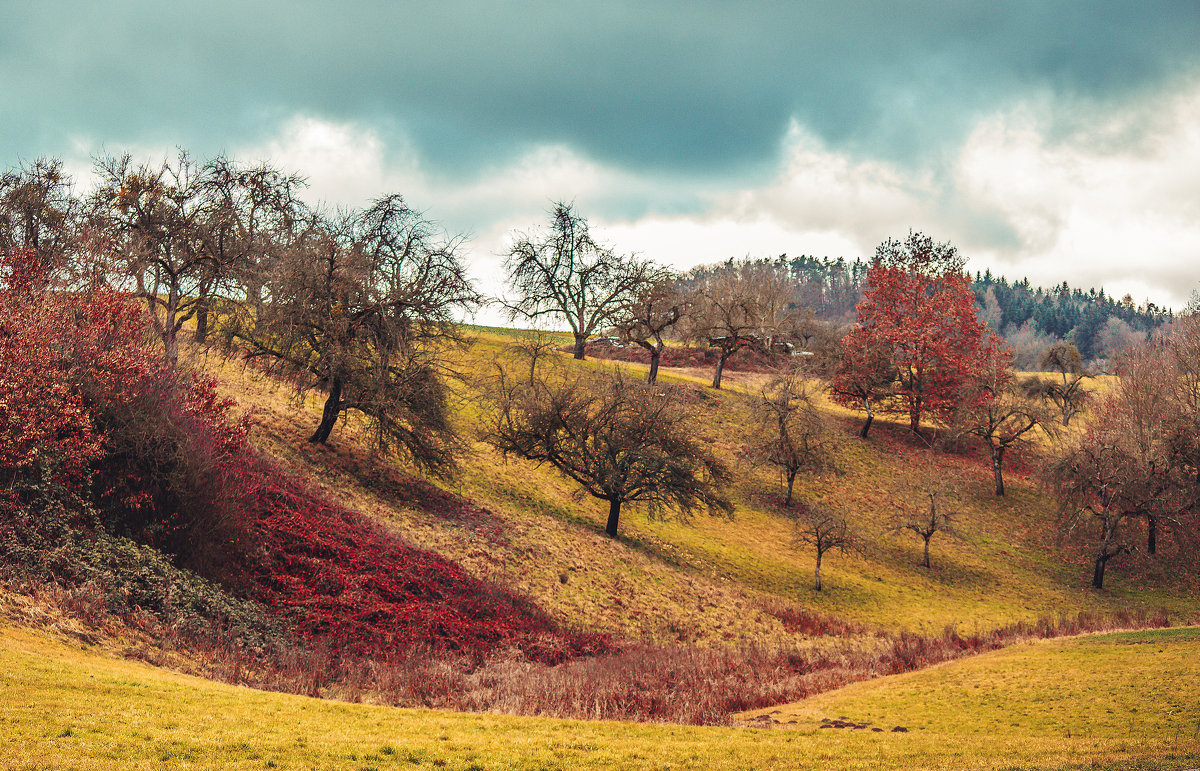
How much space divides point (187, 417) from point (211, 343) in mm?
13519

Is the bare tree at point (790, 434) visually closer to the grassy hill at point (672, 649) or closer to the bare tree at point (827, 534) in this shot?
the grassy hill at point (672, 649)

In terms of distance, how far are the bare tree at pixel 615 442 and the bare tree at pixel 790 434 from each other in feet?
29.6

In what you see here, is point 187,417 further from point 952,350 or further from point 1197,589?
point 952,350

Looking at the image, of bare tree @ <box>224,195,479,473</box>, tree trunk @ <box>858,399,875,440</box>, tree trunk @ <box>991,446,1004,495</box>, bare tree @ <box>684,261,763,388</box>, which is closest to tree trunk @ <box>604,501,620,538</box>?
bare tree @ <box>224,195,479,473</box>

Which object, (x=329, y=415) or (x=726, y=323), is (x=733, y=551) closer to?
(x=329, y=415)

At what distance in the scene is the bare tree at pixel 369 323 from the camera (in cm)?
3058

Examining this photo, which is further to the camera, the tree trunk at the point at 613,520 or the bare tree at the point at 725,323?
the bare tree at the point at 725,323

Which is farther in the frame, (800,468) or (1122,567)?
(800,468)

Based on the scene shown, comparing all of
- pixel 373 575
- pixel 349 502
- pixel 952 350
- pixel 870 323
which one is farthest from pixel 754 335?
pixel 373 575

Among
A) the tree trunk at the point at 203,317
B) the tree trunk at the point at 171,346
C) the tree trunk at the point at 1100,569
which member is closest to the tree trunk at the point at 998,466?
the tree trunk at the point at 1100,569

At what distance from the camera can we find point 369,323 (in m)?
32.1

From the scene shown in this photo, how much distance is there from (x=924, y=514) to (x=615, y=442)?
81.8 ft

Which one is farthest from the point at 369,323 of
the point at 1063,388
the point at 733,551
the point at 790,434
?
the point at 1063,388

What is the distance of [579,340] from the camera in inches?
2511
